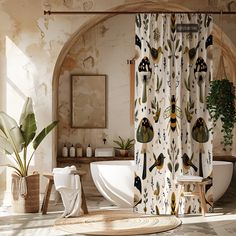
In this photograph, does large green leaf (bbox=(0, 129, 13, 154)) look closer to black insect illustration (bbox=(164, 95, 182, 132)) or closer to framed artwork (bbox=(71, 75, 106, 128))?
framed artwork (bbox=(71, 75, 106, 128))

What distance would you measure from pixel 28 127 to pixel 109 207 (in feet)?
5.06

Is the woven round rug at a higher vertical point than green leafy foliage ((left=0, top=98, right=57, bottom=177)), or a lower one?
lower

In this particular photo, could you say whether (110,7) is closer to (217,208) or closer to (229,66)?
(229,66)

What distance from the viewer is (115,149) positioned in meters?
8.52

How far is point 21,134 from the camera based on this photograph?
22.2ft

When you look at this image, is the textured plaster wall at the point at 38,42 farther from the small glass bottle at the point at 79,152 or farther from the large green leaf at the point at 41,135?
the small glass bottle at the point at 79,152

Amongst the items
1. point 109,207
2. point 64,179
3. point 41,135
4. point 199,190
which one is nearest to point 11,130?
point 41,135

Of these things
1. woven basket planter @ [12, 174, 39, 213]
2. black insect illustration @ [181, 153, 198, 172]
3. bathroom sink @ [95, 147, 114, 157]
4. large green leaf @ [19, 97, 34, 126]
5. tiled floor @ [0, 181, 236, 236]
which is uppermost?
large green leaf @ [19, 97, 34, 126]

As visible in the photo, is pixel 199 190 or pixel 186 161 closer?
pixel 199 190

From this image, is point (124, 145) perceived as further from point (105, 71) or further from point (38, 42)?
point (38, 42)

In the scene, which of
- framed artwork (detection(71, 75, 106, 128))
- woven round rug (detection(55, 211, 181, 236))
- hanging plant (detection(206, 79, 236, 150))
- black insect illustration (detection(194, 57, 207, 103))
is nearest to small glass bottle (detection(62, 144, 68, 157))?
framed artwork (detection(71, 75, 106, 128))

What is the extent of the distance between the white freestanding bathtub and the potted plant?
49.7 inches

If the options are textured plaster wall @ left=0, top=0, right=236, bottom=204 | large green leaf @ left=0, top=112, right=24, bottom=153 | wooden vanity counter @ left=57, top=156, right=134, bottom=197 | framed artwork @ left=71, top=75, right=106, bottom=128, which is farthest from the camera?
framed artwork @ left=71, top=75, right=106, bottom=128

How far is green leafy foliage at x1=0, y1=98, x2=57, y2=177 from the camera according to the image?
6.73 meters
